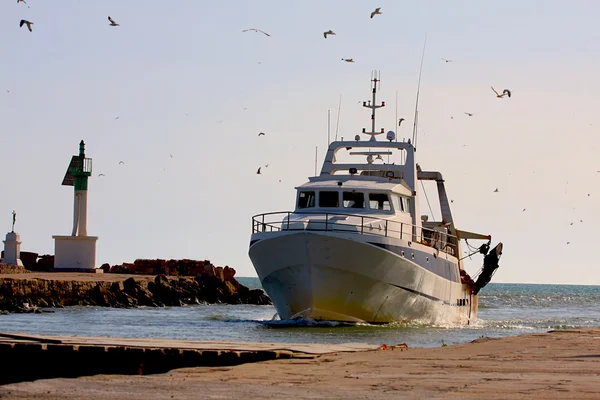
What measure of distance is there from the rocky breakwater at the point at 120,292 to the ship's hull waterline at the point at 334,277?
15.9 metres

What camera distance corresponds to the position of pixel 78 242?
58719 mm

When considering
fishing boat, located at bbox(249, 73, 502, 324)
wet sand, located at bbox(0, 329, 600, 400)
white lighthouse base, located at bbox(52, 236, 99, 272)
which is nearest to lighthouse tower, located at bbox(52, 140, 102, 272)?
white lighthouse base, located at bbox(52, 236, 99, 272)

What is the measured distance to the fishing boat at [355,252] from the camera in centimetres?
2895

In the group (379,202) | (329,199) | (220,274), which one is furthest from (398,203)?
(220,274)

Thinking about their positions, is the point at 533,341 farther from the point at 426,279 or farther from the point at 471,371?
the point at 426,279

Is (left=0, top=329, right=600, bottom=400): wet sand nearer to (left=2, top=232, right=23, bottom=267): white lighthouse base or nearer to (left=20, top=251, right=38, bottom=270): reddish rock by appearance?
(left=2, top=232, right=23, bottom=267): white lighthouse base

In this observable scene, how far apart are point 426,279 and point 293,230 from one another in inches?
213

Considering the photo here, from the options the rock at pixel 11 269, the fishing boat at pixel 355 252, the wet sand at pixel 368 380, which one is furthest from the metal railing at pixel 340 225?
the rock at pixel 11 269

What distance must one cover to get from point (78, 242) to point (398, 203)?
3035cm

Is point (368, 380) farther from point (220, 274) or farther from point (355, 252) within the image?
point (220, 274)

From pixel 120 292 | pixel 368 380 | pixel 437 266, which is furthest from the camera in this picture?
pixel 120 292

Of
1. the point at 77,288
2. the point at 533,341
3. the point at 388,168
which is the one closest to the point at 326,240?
the point at 388,168

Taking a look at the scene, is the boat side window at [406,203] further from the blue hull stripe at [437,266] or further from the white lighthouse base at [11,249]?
the white lighthouse base at [11,249]

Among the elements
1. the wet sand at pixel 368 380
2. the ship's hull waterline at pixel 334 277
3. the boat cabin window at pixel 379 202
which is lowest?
the wet sand at pixel 368 380
